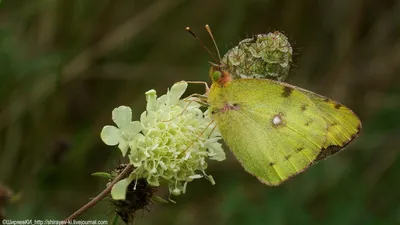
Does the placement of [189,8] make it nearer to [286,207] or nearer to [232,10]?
[232,10]

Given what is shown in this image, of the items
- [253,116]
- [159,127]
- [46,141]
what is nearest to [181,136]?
[159,127]

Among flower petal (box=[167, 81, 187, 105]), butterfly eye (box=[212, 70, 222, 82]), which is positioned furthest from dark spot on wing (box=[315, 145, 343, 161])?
flower petal (box=[167, 81, 187, 105])

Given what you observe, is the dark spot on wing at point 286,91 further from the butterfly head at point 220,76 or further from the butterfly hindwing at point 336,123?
the butterfly head at point 220,76

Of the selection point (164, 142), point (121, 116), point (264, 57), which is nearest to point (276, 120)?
point (264, 57)

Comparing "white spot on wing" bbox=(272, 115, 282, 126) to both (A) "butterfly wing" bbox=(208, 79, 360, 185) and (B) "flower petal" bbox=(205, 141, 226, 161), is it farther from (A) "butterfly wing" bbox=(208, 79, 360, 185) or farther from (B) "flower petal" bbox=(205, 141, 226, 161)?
(B) "flower petal" bbox=(205, 141, 226, 161)

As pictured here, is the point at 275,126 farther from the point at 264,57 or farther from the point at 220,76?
the point at 264,57

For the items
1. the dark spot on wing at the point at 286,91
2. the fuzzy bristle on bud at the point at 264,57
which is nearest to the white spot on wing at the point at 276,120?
the dark spot on wing at the point at 286,91
